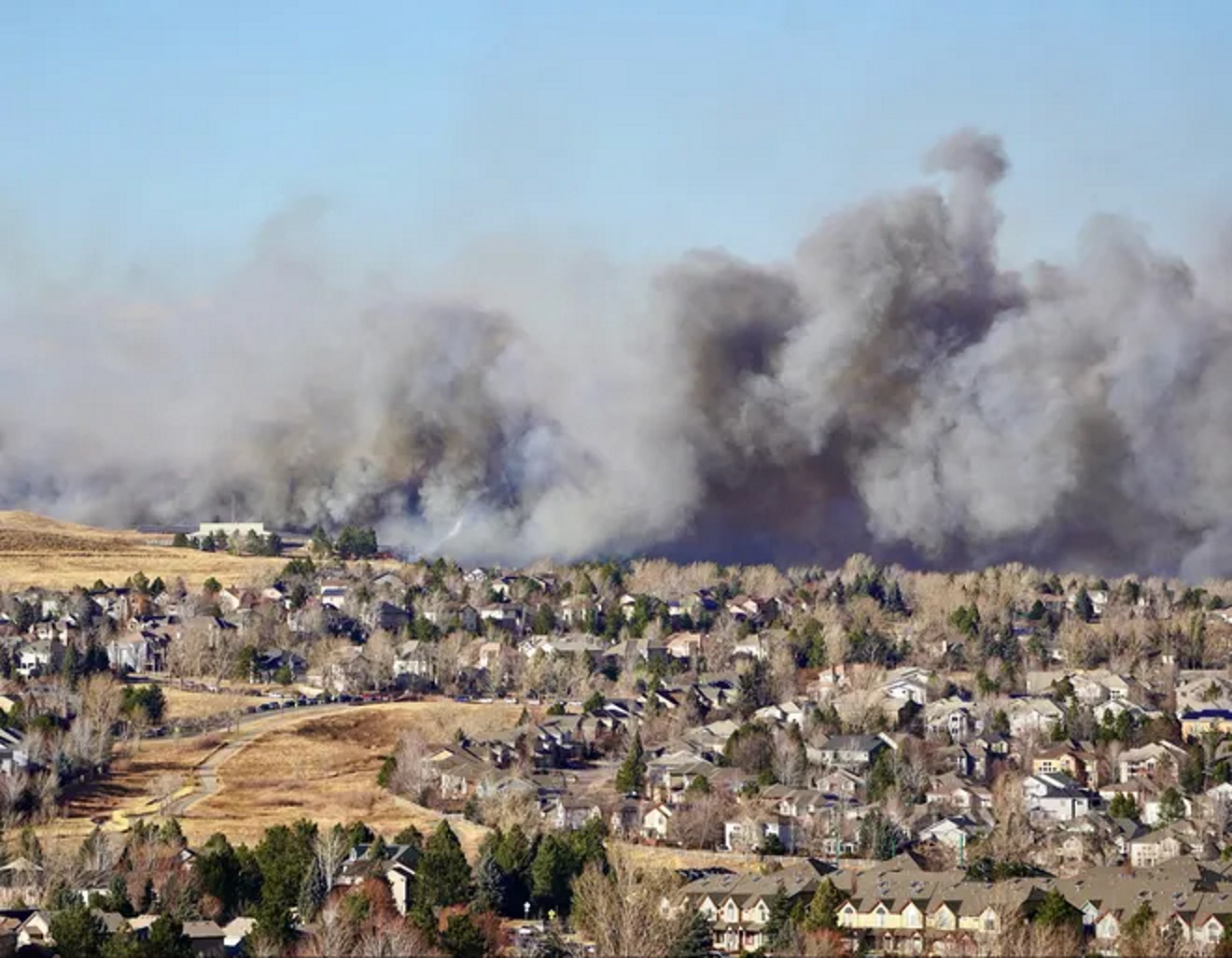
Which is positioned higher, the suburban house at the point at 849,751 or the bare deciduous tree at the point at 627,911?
the suburban house at the point at 849,751

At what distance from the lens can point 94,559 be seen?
79250mm

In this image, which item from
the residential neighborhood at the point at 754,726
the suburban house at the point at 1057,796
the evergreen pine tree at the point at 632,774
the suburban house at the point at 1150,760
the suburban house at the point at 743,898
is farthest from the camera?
the suburban house at the point at 1150,760

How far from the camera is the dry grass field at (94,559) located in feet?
246

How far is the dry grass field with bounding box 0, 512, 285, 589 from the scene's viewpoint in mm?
74875

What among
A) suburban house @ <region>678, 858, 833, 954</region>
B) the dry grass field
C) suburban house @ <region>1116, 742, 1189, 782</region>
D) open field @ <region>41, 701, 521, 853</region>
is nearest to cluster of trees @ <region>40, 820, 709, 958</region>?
suburban house @ <region>678, 858, 833, 954</region>

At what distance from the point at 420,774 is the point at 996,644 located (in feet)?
69.0

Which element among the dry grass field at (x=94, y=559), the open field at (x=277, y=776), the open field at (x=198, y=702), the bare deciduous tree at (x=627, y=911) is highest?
the dry grass field at (x=94, y=559)

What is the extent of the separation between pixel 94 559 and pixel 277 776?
108 feet

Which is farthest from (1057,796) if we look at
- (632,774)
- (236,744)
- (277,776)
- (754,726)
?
(236,744)

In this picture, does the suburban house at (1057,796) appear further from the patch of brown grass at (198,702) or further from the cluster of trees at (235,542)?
the cluster of trees at (235,542)

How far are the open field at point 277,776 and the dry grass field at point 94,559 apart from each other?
20.3 meters

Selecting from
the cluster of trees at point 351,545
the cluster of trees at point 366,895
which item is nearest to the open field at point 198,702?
the cluster of trees at point 366,895

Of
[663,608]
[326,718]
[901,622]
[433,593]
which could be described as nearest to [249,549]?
[433,593]

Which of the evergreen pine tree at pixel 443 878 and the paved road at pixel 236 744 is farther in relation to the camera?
the paved road at pixel 236 744
